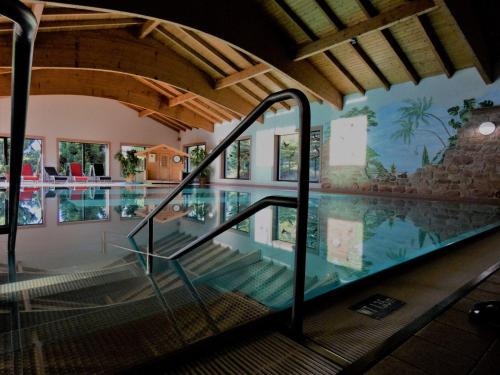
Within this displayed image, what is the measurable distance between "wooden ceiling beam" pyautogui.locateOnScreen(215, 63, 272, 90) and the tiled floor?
Answer: 7046 mm

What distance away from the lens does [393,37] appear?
6.42 meters

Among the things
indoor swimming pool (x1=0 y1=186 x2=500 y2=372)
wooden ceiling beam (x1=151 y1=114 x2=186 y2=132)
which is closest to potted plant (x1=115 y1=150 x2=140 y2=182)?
wooden ceiling beam (x1=151 y1=114 x2=186 y2=132)

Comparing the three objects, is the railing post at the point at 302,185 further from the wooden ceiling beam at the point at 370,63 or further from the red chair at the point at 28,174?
the red chair at the point at 28,174

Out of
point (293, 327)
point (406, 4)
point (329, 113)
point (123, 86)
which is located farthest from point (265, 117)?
point (293, 327)

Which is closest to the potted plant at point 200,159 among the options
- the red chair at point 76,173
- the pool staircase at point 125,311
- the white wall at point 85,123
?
the white wall at point 85,123

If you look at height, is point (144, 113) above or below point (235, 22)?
above

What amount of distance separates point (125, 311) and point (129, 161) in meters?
13.9

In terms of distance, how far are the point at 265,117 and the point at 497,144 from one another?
7086 millimetres

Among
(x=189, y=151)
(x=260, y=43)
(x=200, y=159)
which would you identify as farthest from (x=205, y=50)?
(x=189, y=151)

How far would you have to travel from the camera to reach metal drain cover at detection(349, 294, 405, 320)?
4.30 ft

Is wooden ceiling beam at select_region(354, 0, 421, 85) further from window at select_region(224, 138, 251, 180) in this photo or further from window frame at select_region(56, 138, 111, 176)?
window frame at select_region(56, 138, 111, 176)

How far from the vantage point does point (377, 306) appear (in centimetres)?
138

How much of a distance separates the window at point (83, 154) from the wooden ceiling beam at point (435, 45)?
13.5 m

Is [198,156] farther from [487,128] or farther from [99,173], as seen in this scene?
[487,128]
